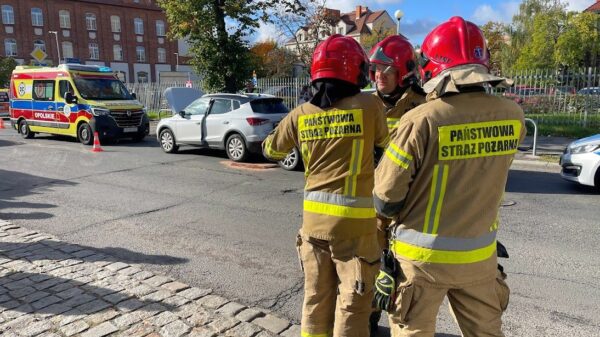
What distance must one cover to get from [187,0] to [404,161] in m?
15.2

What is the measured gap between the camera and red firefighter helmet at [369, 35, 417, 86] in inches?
129

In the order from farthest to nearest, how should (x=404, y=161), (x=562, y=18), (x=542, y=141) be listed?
(x=562, y=18), (x=542, y=141), (x=404, y=161)

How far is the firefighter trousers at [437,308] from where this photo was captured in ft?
6.59

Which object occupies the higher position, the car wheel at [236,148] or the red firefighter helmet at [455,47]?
the red firefighter helmet at [455,47]

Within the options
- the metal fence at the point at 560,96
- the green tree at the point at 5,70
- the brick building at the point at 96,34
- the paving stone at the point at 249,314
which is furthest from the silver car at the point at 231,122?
the brick building at the point at 96,34

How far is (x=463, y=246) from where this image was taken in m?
2.02

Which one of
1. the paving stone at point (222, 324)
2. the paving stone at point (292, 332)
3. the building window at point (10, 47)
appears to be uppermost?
the building window at point (10, 47)

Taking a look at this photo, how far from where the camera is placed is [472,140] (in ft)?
6.35

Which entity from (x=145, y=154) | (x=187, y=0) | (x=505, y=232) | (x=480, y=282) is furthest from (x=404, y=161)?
(x=187, y=0)

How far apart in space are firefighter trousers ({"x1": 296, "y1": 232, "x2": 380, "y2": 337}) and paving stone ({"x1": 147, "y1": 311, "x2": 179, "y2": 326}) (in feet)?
4.13

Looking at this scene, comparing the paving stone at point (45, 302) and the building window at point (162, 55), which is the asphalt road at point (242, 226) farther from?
the building window at point (162, 55)

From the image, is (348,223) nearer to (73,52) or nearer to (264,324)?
(264,324)

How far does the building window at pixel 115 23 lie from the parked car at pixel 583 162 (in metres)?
59.8

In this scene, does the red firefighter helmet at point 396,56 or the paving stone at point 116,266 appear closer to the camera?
the red firefighter helmet at point 396,56
